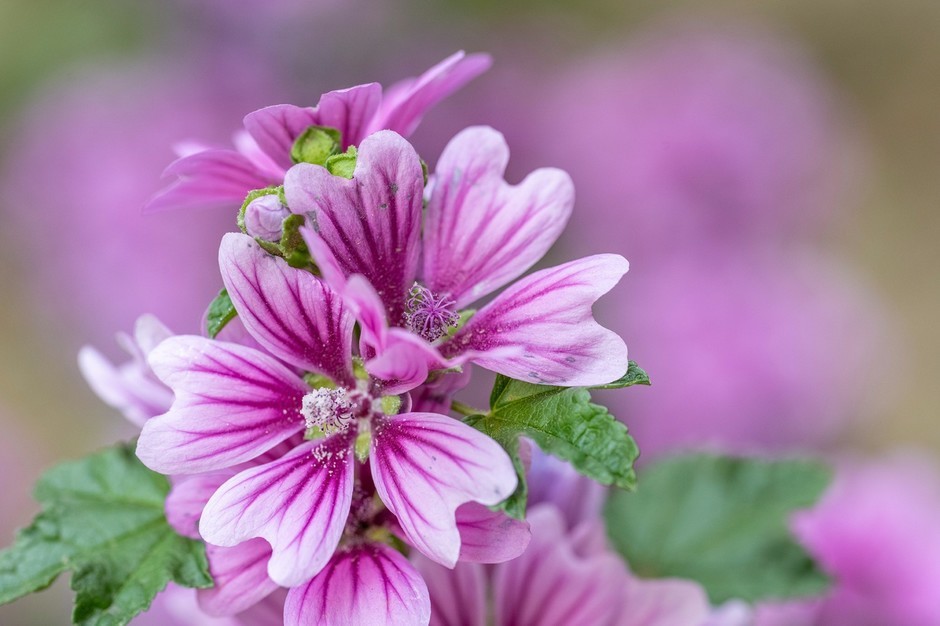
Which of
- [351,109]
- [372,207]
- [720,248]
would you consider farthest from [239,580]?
[720,248]

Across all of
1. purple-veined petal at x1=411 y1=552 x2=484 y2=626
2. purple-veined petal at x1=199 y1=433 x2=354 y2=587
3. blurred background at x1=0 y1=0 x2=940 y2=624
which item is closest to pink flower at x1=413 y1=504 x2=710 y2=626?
purple-veined petal at x1=411 y1=552 x2=484 y2=626

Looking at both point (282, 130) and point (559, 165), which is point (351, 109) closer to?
point (282, 130)

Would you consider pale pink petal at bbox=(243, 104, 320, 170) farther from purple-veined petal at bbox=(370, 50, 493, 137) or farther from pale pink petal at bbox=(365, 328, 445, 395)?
pale pink petal at bbox=(365, 328, 445, 395)

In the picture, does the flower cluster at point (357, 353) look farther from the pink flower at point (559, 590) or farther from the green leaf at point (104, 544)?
the pink flower at point (559, 590)

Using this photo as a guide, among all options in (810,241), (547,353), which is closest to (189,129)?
(810,241)

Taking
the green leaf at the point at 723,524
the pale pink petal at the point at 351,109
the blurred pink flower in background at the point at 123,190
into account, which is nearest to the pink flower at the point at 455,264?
the pale pink petal at the point at 351,109

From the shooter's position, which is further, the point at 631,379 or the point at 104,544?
the point at 104,544

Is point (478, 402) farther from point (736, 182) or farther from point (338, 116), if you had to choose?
point (338, 116)
